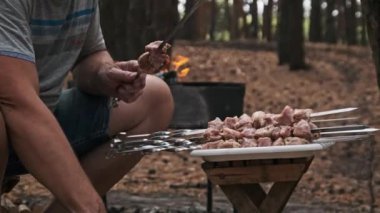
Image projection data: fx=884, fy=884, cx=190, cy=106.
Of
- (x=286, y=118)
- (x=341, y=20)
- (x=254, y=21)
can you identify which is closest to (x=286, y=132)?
(x=286, y=118)

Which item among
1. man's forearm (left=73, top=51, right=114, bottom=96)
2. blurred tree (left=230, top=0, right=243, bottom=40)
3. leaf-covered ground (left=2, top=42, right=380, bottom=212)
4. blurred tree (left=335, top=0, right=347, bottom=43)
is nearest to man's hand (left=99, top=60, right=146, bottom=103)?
man's forearm (left=73, top=51, right=114, bottom=96)

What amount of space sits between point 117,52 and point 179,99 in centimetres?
161

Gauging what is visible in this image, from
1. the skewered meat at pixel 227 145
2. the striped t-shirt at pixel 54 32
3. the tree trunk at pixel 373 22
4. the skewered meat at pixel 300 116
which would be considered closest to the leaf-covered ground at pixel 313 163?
the tree trunk at pixel 373 22

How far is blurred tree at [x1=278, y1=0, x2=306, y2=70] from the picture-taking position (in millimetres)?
11980

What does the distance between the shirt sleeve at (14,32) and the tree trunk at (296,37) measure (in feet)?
32.0

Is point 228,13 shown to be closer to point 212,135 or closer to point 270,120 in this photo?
point 270,120

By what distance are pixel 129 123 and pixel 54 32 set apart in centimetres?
40

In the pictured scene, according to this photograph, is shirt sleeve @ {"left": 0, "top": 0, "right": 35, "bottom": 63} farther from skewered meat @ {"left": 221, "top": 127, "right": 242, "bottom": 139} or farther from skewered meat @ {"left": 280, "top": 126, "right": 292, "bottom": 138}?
skewered meat @ {"left": 280, "top": 126, "right": 292, "bottom": 138}

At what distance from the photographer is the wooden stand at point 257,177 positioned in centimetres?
210

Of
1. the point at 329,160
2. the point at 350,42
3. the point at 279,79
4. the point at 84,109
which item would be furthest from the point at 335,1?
the point at 84,109

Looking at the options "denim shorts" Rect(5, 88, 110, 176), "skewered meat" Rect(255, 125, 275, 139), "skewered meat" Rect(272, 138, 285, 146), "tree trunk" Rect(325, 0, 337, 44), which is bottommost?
"tree trunk" Rect(325, 0, 337, 44)

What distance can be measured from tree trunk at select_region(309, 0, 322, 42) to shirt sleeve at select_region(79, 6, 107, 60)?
13.9 meters

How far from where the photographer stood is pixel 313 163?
252 inches

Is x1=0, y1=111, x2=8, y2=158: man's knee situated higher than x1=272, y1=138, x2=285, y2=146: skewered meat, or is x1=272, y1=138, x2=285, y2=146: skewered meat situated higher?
x1=0, y1=111, x2=8, y2=158: man's knee
